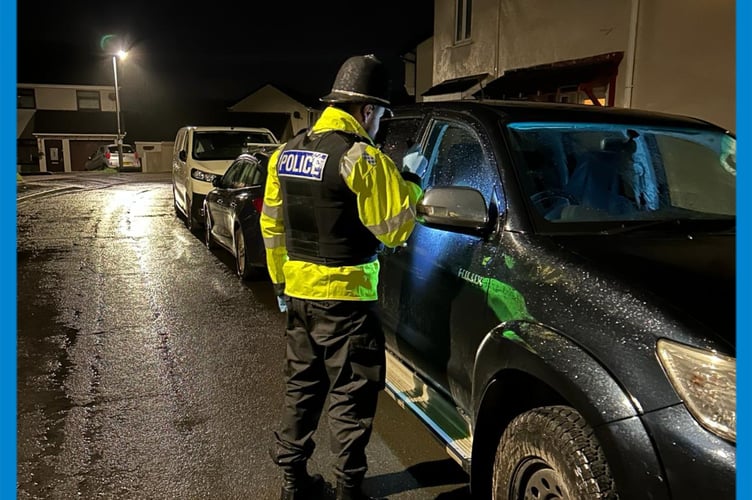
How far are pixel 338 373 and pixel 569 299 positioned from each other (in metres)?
1.21

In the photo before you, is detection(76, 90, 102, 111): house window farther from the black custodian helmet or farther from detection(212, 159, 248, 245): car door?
the black custodian helmet

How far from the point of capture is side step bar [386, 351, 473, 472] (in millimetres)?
2838

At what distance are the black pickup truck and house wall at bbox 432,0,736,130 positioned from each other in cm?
636

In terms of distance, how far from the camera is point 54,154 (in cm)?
4350

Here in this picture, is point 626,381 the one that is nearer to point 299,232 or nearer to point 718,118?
point 299,232

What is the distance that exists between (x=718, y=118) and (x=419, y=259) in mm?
7541

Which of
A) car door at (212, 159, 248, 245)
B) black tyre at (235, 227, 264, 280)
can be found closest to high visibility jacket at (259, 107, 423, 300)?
black tyre at (235, 227, 264, 280)

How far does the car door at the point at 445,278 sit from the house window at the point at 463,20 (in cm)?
1327

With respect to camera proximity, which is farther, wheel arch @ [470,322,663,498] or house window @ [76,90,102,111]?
house window @ [76,90,102,111]

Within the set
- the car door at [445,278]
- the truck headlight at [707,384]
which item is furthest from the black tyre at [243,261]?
the truck headlight at [707,384]

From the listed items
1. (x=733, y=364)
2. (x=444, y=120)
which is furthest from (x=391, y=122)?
(x=733, y=364)

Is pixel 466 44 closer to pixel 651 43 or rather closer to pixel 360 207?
pixel 651 43

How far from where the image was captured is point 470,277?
282 centimetres

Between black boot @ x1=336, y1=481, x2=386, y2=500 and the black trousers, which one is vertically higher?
the black trousers
